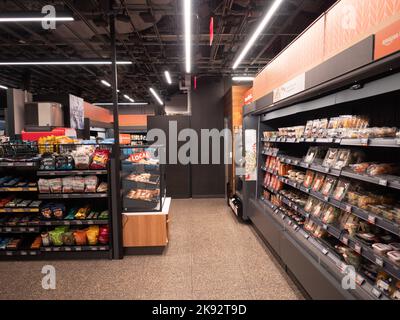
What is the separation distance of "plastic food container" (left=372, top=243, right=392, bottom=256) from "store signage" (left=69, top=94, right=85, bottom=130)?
814 centimetres

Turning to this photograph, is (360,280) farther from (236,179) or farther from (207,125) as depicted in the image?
(207,125)

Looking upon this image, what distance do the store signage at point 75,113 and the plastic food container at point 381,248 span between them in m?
8.14

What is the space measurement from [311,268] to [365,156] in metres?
1.20

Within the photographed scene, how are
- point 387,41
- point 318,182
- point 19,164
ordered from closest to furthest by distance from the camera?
1. point 387,41
2. point 318,182
3. point 19,164

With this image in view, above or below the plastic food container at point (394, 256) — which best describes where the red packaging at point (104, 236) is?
below

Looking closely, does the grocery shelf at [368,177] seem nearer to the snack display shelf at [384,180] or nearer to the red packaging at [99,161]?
the snack display shelf at [384,180]

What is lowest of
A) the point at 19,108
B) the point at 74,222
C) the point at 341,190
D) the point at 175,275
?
the point at 175,275

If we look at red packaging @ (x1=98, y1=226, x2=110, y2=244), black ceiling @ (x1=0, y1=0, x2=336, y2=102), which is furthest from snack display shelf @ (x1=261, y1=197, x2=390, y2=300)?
black ceiling @ (x1=0, y1=0, x2=336, y2=102)

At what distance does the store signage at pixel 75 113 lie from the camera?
26.5ft

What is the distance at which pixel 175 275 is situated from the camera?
337cm

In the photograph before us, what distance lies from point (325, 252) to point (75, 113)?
8217 millimetres

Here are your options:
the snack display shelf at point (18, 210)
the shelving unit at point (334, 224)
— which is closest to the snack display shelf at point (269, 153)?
the shelving unit at point (334, 224)

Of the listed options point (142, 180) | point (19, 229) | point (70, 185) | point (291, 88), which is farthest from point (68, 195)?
point (291, 88)
